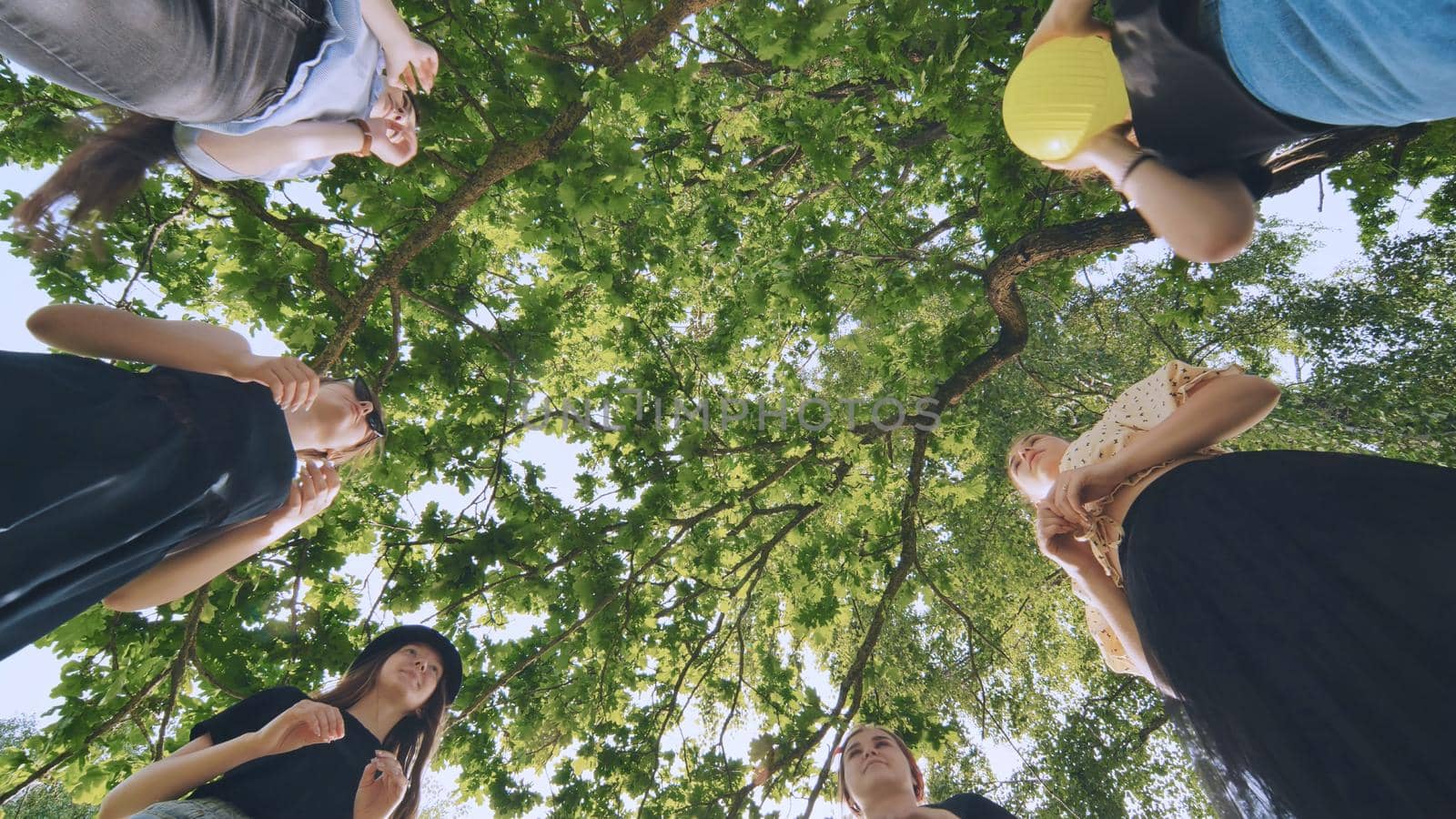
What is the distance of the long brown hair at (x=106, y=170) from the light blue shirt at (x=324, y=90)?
0.20ft

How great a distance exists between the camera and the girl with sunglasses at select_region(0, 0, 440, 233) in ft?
4.06

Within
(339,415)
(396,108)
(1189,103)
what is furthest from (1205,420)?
(339,415)

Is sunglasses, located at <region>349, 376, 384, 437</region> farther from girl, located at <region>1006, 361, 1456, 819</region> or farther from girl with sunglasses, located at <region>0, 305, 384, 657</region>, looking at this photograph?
girl, located at <region>1006, 361, 1456, 819</region>

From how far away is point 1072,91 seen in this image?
53.9 inches

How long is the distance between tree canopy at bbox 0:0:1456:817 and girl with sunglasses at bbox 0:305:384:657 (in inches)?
16.5

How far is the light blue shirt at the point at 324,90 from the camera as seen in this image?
1688 mm

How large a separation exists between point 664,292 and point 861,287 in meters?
2.70

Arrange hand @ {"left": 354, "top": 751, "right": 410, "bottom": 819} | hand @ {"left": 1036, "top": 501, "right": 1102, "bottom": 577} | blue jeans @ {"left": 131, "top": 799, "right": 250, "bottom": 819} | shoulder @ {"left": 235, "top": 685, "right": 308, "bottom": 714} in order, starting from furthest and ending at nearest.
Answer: shoulder @ {"left": 235, "top": 685, "right": 308, "bottom": 714} → hand @ {"left": 354, "top": 751, "right": 410, "bottom": 819} → hand @ {"left": 1036, "top": 501, "right": 1102, "bottom": 577} → blue jeans @ {"left": 131, "top": 799, "right": 250, "bottom": 819}

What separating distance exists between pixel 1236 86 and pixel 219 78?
8.00 ft

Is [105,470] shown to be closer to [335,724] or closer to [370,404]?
[370,404]

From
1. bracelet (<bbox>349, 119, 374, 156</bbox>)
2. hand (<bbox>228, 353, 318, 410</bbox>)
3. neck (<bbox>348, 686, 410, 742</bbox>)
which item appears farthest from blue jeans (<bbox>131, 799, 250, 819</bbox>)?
bracelet (<bbox>349, 119, 374, 156</bbox>)

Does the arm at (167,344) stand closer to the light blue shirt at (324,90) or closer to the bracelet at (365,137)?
the light blue shirt at (324,90)

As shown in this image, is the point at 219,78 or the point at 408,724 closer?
the point at 219,78

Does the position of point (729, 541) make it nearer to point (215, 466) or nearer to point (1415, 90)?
point (215, 466)
